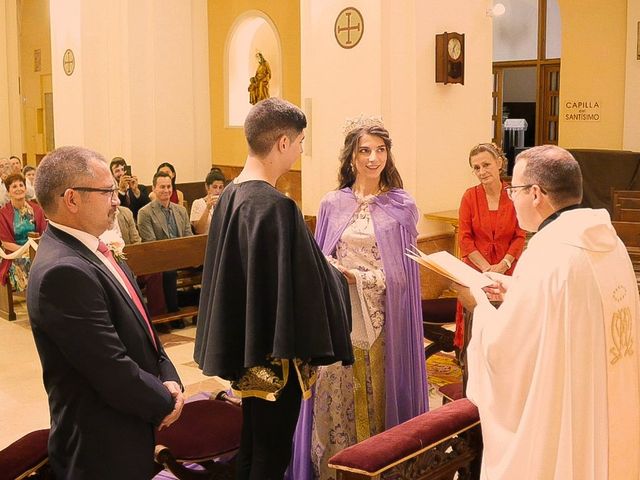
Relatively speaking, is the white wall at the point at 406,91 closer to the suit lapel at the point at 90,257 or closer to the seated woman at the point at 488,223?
the seated woman at the point at 488,223

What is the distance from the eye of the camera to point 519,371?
8.92ft

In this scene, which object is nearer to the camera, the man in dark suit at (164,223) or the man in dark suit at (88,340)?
the man in dark suit at (88,340)

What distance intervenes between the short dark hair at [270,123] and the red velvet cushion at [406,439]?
107cm

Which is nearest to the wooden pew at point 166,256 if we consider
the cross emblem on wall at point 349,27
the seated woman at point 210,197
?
the seated woman at point 210,197

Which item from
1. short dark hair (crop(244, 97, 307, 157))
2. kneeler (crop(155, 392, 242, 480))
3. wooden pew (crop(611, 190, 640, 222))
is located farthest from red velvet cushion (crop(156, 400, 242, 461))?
wooden pew (crop(611, 190, 640, 222))

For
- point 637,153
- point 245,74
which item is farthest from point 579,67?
point 245,74

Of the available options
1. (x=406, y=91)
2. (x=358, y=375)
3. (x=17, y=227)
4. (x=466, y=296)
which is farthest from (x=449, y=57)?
(x=466, y=296)

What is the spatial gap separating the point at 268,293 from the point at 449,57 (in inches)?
215

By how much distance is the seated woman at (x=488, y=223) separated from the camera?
546 centimetres

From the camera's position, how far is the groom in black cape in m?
2.87

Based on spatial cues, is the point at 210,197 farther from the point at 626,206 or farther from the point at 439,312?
the point at 626,206

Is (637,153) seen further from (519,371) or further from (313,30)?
(519,371)

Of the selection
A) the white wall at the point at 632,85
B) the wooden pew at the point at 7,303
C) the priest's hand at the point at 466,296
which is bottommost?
the wooden pew at the point at 7,303

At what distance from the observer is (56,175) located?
8.54 feet
